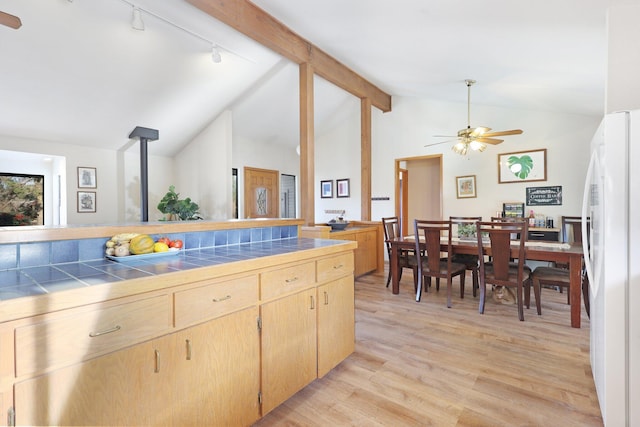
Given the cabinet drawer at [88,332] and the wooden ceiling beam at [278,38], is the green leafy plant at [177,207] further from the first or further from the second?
the cabinet drawer at [88,332]

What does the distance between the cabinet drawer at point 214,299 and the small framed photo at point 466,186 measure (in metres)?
4.84

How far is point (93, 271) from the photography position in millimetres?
1260

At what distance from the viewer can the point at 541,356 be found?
7.59 ft

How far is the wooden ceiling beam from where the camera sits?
2934 millimetres

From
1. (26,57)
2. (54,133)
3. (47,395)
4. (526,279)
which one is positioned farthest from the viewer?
(54,133)

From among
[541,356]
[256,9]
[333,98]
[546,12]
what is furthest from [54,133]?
[541,356]

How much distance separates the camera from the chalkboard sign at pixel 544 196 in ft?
15.4

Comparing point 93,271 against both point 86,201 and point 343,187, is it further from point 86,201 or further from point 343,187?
point 343,187

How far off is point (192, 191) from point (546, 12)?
18.0 feet

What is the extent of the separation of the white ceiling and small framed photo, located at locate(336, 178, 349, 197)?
6.66 ft

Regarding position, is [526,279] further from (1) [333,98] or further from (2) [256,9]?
(1) [333,98]

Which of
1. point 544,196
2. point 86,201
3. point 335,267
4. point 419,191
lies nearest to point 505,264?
point 335,267

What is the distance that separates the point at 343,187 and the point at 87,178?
4.53 metres

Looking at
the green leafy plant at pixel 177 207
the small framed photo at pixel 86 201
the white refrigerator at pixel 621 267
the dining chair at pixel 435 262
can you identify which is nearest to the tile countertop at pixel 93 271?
the white refrigerator at pixel 621 267
